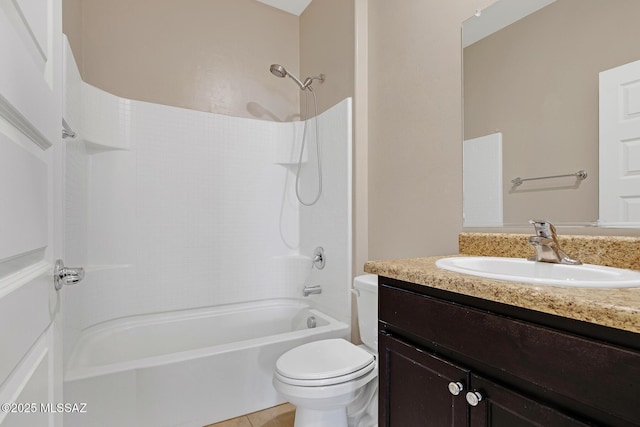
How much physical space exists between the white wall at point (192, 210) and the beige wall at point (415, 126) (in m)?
0.25

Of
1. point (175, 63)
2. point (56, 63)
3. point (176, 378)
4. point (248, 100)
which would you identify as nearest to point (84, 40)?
point (175, 63)

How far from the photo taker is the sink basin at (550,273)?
628 mm

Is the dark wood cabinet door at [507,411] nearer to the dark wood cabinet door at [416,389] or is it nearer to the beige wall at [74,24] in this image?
the dark wood cabinet door at [416,389]

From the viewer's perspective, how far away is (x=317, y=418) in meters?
1.33

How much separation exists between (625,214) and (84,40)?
2891 mm

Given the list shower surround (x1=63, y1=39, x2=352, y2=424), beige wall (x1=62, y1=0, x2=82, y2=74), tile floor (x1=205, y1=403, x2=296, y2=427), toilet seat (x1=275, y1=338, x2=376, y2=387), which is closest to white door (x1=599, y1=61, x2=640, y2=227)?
toilet seat (x1=275, y1=338, x2=376, y2=387)

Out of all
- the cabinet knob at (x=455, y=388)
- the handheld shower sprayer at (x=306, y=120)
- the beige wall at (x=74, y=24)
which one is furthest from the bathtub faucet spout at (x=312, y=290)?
the beige wall at (x=74, y=24)

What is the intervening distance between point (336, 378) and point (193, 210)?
159cm

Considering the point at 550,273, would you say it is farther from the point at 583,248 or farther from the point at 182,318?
the point at 182,318

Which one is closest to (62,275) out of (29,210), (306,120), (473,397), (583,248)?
(29,210)

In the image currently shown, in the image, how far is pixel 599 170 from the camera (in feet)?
3.21

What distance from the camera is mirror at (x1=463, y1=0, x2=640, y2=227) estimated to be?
989 millimetres

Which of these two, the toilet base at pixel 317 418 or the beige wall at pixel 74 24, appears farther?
the beige wall at pixel 74 24

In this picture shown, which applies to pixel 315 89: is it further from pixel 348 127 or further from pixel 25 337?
pixel 25 337
